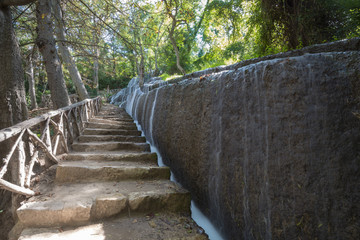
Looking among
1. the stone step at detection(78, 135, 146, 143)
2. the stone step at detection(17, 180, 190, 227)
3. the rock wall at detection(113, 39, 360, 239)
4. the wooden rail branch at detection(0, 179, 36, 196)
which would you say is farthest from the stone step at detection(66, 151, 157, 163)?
the rock wall at detection(113, 39, 360, 239)

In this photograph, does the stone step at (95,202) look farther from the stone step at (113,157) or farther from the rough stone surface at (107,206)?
the stone step at (113,157)

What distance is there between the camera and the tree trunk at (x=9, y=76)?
351 centimetres

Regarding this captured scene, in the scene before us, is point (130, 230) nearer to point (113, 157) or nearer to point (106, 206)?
point (106, 206)

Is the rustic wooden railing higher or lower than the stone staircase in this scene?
higher

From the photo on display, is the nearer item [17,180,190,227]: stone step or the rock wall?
the rock wall

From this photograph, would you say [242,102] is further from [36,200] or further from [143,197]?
[36,200]

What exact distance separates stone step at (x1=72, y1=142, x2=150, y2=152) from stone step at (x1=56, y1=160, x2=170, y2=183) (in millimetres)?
1021

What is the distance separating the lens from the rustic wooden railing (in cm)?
246

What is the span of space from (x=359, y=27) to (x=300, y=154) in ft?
10.9

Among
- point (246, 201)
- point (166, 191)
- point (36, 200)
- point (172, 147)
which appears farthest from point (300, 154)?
point (36, 200)

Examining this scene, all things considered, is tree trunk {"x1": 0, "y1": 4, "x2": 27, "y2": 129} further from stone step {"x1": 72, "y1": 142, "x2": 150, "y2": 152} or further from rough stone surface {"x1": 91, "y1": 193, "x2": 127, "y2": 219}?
rough stone surface {"x1": 91, "y1": 193, "x2": 127, "y2": 219}

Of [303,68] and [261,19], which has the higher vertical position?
[261,19]

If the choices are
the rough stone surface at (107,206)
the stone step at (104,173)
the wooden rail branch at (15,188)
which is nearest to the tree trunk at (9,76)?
the stone step at (104,173)

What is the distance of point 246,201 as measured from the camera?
2.04 metres
